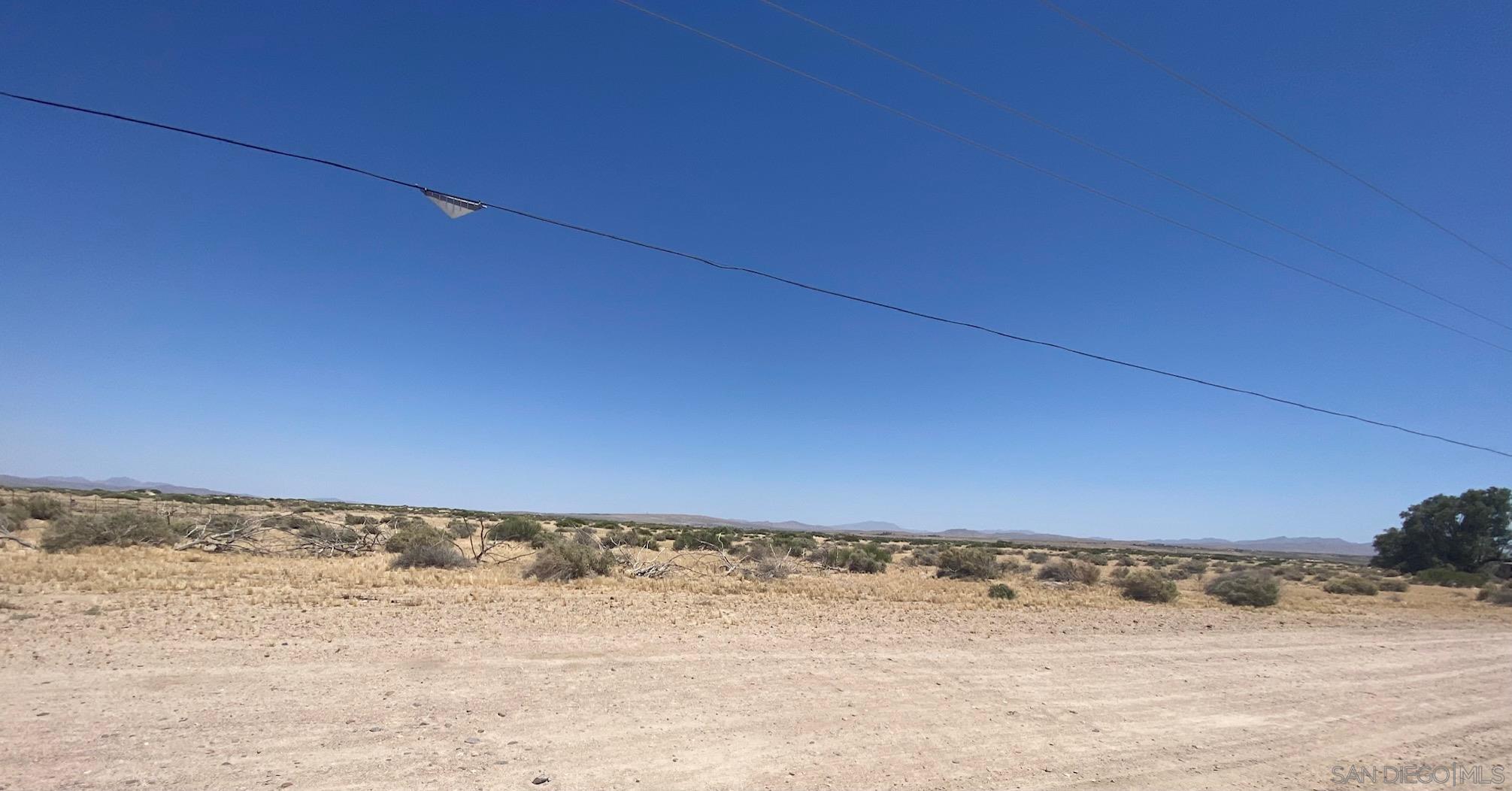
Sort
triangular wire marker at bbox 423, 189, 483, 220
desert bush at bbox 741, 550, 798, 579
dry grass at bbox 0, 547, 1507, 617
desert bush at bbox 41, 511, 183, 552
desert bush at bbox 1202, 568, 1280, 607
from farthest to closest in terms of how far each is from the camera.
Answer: desert bush at bbox 741, 550, 798, 579 < desert bush at bbox 1202, 568, 1280, 607 < desert bush at bbox 41, 511, 183, 552 < dry grass at bbox 0, 547, 1507, 617 < triangular wire marker at bbox 423, 189, 483, 220

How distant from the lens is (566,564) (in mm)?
18781

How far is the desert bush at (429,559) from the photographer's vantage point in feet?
64.4

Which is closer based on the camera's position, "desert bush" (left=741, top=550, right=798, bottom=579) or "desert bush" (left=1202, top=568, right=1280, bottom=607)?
"desert bush" (left=1202, top=568, right=1280, bottom=607)

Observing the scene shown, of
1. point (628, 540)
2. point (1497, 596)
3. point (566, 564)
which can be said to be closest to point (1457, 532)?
point (1497, 596)

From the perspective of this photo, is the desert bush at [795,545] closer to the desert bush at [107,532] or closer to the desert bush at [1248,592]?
the desert bush at [1248,592]

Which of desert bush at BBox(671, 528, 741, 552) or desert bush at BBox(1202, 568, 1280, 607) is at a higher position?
desert bush at BBox(1202, 568, 1280, 607)

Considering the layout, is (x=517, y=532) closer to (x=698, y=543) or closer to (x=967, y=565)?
(x=698, y=543)

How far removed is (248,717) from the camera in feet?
21.0

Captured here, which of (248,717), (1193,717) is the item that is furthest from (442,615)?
(1193,717)

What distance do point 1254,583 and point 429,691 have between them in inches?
1036

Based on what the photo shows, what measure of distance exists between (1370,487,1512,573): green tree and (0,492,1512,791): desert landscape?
37403mm

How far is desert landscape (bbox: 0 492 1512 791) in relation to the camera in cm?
580

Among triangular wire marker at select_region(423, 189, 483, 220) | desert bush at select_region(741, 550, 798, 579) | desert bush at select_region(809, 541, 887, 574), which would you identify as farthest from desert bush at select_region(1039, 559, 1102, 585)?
triangular wire marker at select_region(423, 189, 483, 220)

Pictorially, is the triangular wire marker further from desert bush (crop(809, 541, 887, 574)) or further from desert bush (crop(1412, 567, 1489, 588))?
desert bush (crop(1412, 567, 1489, 588))
